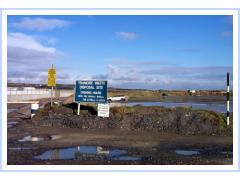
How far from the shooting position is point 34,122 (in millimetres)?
16938

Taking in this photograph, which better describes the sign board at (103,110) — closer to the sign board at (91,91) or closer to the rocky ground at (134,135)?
the rocky ground at (134,135)

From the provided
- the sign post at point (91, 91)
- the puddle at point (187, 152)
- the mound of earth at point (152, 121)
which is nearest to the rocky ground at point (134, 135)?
the mound of earth at point (152, 121)

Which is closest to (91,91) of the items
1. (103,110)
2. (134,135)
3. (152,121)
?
(103,110)

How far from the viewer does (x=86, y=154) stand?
986 cm

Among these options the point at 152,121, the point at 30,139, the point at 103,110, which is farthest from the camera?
the point at 103,110

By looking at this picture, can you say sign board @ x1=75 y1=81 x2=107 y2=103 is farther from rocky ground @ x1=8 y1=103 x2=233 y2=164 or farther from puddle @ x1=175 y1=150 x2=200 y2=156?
puddle @ x1=175 y1=150 x2=200 y2=156

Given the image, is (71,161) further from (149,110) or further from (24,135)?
(149,110)

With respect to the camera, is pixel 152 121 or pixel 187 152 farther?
pixel 152 121

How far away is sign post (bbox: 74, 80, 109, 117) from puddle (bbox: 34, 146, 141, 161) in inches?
258

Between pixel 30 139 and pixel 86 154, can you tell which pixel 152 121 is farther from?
pixel 86 154

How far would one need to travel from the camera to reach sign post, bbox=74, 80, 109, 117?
17359 mm

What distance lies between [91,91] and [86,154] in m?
8.13
